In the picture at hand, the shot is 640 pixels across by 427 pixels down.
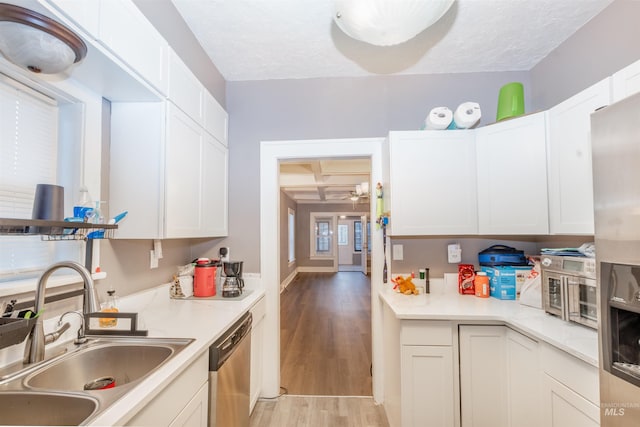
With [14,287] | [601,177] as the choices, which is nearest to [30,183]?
[14,287]

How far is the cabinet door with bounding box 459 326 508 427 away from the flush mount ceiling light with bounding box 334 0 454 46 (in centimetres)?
162

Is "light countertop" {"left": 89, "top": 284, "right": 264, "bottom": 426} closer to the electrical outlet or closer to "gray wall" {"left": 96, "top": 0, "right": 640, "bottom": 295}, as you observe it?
"gray wall" {"left": 96, "top": 0, "right": 640, "bottom": 295}

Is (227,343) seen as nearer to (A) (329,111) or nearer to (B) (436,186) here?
(B) (436,186)

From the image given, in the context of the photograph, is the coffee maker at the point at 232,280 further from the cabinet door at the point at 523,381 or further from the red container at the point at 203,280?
the cabinet door at the point at 523,381

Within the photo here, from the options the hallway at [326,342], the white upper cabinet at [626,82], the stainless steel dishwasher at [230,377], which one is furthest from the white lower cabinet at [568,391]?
the stainless steel dishwasher at [230,377]

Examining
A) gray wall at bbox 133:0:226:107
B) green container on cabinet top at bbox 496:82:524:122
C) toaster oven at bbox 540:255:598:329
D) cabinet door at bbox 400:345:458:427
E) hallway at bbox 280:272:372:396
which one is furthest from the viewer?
hallway at bbox 280:272:372:396

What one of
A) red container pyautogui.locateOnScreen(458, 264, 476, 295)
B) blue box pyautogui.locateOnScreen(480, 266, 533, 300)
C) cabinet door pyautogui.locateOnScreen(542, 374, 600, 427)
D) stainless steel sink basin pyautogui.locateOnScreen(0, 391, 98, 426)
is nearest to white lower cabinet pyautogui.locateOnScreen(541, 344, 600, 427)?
cabinet door pyautogui.locateOnScreen(542, 374, 600, 427)

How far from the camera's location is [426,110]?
2.43 metres

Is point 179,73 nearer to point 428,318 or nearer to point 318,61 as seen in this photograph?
point 318,61

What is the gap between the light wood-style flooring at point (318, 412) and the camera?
6.88ft

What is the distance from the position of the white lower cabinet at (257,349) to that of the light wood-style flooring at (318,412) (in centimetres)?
13

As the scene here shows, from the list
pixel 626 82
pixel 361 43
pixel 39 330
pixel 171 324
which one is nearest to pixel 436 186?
pixel 626 82

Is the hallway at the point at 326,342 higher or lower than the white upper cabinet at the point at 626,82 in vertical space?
lower

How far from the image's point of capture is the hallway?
2.62 meters
